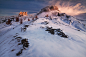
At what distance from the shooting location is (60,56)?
3.28m

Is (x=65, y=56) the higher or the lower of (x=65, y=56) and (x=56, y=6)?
the lower

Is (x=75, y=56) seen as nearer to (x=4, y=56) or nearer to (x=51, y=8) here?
(x=4, y=56)

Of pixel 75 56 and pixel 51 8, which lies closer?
pixel 75 56

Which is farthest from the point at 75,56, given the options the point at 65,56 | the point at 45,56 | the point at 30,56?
the point at 30,56

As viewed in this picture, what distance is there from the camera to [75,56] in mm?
3412

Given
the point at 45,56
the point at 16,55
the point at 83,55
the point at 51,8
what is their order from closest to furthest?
the point at 45,56
the point at 16,55
the point at 83,55
the point at 51,8

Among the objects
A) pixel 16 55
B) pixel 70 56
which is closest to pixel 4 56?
pixel 16 55

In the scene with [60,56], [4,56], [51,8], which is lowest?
[4,56]

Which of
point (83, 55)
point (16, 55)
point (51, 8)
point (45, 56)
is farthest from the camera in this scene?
point (51, 8)

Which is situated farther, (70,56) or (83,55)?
(83,55)

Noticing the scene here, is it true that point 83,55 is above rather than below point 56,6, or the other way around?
below

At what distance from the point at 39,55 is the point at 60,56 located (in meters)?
1.45

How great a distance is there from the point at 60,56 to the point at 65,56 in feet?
1.17

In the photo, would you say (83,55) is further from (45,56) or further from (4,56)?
(4,56)
